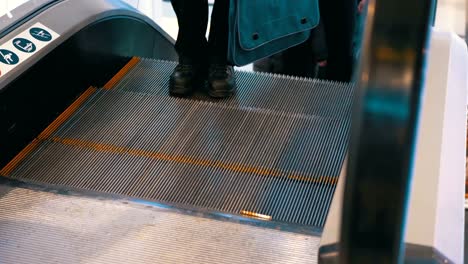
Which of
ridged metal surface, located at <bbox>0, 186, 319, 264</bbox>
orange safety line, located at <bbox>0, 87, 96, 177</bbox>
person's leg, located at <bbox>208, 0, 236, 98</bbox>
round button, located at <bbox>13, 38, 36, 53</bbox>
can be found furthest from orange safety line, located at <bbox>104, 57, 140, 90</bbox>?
ridged metal surface, located at <bbox>0, 186, 319, 264</bbox>

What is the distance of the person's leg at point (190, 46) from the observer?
2.56m

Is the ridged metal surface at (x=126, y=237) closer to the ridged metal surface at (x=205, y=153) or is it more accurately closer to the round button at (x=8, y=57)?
the ridged metal surface at (x=205, y=153)

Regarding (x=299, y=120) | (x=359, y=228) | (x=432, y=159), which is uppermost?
(x=359, y=228)

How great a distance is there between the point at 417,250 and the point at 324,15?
2224mm

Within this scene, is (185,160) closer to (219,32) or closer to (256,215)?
(256,215)

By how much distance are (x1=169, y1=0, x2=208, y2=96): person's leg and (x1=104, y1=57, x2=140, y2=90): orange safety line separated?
0.93 ft

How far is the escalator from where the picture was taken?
5.52 feet

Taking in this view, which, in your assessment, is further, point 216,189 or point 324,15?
point 324,15

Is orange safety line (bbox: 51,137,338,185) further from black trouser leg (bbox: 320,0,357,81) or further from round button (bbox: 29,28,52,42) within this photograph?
black trouser leg (bbox: 320,0,357,81)

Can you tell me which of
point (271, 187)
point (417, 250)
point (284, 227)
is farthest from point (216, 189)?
point (417, 250)

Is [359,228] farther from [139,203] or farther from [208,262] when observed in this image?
[139,203]

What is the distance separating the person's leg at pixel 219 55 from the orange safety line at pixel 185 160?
545 mm

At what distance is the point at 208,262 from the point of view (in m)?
1.60

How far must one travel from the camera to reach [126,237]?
1686mm
